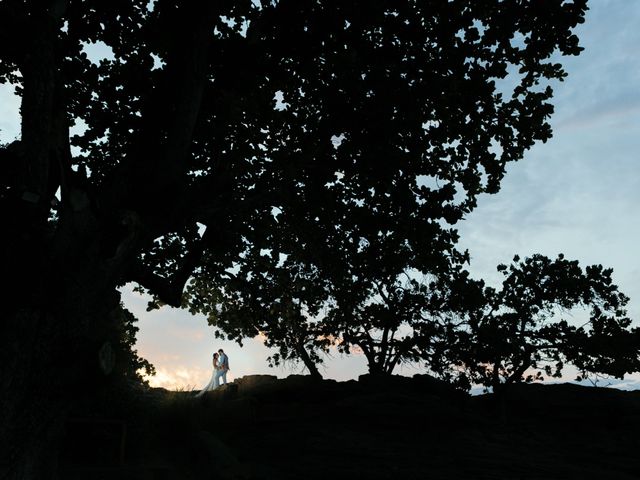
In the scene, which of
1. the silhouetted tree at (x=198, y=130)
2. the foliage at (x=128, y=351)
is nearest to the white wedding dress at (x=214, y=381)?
the foliage at (x=128, y=351)

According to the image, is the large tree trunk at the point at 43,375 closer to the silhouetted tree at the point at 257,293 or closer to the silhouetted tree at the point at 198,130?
the silhouetted tree at the point at 198,130

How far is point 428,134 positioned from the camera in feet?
32.3

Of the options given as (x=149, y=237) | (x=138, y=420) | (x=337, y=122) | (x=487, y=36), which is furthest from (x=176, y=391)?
(x=487, y=36)

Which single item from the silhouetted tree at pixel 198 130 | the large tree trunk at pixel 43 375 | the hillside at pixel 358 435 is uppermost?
the silhouetted tree at pixel 198 130

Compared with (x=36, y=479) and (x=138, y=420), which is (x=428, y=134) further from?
(x=138, y=420)

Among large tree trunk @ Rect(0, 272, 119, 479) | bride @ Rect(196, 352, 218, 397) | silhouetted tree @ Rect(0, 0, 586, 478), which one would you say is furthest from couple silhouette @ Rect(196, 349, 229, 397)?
large tree trunk @ Rect(0, 272, 119, 479)

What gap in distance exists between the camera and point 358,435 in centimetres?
1672

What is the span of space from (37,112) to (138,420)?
8941mm

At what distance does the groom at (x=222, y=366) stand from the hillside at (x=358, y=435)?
0.84 m

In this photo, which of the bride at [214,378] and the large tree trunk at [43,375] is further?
the bride at [214,378]

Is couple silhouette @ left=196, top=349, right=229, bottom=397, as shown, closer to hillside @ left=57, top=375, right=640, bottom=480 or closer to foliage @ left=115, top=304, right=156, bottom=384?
hillside @ left=57, top=375, right=640, bottom=480

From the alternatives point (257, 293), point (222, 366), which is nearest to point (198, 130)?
point (257, 293)

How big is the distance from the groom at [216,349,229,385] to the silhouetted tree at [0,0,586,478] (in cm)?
1326

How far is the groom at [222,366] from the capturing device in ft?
78.6
